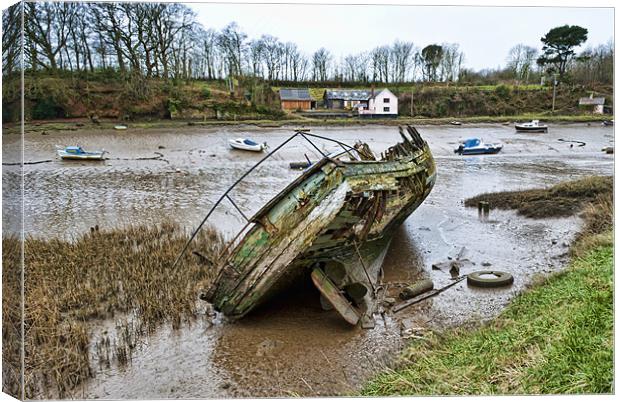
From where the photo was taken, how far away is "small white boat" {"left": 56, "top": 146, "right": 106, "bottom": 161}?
763 centimetres

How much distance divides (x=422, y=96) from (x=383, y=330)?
10.2 feet

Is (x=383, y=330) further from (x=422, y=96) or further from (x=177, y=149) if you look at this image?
(x=177, y=149)

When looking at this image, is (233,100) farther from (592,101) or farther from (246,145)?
(592,101)

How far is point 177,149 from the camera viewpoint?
29.2 feet

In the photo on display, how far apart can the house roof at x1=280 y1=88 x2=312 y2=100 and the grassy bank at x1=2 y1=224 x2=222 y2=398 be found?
2748 millimetres

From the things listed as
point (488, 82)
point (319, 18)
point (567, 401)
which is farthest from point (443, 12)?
point (567, 401)

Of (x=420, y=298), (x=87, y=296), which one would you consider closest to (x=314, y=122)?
(x=420, y=298)

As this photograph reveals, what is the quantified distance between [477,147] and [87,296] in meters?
6.61

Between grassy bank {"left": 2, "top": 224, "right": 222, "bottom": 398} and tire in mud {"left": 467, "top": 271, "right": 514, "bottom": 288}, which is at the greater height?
grassy bank {"left": 2, "top": 224, "right": 222, "bottom": 398}

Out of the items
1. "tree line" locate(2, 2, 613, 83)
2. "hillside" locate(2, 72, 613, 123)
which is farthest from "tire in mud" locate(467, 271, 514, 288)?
"tree line" locate(2, 2, 613, 83)

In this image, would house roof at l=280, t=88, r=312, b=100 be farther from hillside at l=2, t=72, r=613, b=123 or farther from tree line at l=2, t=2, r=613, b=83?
tree line at l=2, t=2, r=613, b=83

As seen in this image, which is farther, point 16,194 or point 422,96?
point 422,96

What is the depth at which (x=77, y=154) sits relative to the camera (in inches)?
327

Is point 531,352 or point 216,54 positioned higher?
point 216,54
